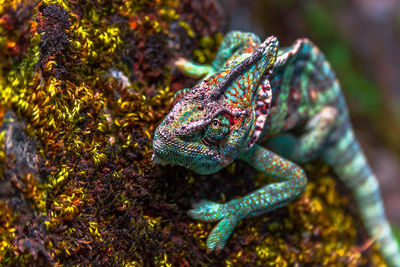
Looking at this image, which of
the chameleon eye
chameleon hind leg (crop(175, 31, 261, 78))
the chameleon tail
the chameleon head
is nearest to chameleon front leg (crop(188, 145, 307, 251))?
the chameleon head

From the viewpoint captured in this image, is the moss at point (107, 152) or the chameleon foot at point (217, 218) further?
the chameleon foot at point (217, 218)

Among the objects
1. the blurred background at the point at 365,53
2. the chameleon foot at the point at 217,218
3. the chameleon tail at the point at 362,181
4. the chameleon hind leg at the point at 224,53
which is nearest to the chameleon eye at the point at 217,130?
the chameleon foot at the point at 217,218

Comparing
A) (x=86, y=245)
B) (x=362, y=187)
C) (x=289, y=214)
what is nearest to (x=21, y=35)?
(x=86, y=245)

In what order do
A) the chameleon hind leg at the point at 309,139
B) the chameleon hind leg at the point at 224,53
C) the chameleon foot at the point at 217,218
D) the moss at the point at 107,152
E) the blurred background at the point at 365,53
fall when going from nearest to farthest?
the moss at the point at 107,152
the chameleon foot at the point at 217,218
the chameleon hind leg at the point at 224,53
the chameleon hind leg at the point at 309,139
the blurred background at the point at 365,53

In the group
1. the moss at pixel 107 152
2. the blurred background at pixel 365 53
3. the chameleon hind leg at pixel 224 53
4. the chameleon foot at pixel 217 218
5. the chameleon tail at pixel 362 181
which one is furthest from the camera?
the blurred background at pixel 365 53

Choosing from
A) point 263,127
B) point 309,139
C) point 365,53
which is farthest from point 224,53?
point 365,53

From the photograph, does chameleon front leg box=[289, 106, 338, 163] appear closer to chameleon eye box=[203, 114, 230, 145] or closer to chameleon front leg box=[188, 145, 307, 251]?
chameleon front leg box=[188, 145, 307, 251]

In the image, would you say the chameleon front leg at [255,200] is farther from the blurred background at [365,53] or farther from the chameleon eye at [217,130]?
the blurred background at [365,53]
